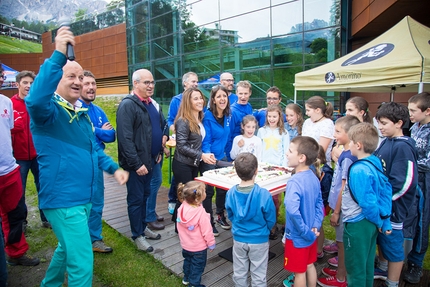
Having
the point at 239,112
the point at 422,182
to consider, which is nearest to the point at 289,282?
the point at 422,182

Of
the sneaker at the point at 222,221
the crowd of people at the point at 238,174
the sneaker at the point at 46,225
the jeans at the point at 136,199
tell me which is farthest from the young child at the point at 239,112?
the sneaker at the point at 46,225

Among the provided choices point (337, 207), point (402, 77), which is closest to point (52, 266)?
point (337, 207)

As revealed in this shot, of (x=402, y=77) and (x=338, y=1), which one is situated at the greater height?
(x=338, y=1)

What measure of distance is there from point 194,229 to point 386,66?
3.69m

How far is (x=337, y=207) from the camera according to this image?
2.72m

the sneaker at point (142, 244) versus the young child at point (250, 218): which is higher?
the young child at point (250, 218)

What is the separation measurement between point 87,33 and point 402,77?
1020 inches

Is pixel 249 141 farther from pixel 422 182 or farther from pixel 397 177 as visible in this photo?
pixel 422 182

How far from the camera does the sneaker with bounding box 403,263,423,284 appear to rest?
9.14 ft

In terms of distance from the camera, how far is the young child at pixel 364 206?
2.19 m

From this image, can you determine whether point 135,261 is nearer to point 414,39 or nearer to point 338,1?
point 414,39

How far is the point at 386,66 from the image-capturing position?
427cm

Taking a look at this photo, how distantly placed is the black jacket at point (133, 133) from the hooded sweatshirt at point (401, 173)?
2398 millimetres

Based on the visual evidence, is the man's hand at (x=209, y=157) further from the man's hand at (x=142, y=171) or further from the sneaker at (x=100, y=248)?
the sneaker at (x=100, y=248)
